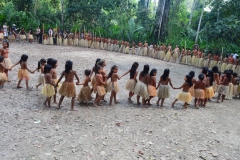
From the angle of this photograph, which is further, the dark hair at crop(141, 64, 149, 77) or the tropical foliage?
the tropical foliage

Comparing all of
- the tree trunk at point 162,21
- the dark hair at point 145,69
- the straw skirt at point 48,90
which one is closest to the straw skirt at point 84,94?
the straw skirt at point 48,90

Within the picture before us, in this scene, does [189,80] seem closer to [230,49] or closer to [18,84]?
[18,84]

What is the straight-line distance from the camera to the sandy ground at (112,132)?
3600 mm

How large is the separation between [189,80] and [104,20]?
563 inches

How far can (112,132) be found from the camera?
4.28m

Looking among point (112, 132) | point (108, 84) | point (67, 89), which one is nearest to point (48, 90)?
point (67, 89)

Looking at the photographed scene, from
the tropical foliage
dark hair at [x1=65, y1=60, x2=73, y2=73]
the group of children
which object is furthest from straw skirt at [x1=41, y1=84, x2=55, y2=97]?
the tropical foliage

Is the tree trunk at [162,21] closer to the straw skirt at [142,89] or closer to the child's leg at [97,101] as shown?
the straw skirt at [142,89]

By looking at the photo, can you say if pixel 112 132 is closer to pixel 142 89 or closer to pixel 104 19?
pixel 142 89

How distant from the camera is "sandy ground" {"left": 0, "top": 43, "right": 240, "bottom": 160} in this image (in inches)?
142

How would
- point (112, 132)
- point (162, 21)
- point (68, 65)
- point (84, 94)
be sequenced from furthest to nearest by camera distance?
point (162, 21)
point (84, 94)
point (68, 65)
point (112, 132)

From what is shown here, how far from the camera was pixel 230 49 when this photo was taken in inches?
539

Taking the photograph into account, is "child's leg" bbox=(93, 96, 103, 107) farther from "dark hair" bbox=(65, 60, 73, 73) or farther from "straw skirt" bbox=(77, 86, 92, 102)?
"dark hair" bbox=(65, 60, 73, 73)

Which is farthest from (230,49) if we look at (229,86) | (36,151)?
(36,151)
